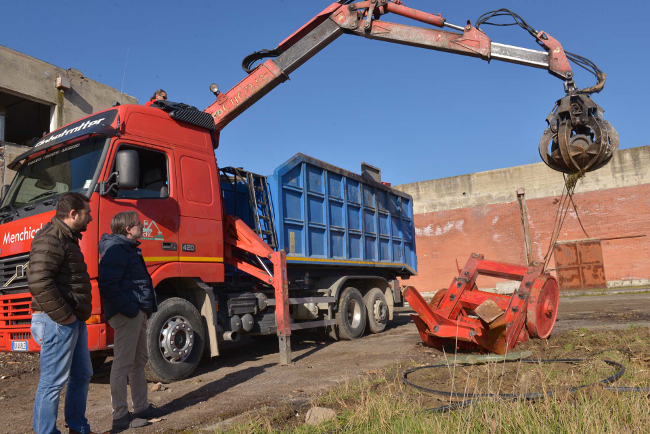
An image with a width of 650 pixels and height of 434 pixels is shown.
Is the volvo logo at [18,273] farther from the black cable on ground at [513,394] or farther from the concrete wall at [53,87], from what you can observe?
the concrete wall at [53,87]

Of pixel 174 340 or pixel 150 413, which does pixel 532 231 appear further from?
pixel 150 413

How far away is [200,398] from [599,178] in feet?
67.4

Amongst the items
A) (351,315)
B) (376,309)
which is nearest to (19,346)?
(351,315)

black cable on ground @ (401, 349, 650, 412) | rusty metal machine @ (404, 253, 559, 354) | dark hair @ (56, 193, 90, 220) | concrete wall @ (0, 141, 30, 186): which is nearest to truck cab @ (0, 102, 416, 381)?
dark hair @ (56, 193, 90, 220)

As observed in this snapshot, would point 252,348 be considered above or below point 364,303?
below

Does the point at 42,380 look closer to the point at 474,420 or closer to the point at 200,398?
the point at 200,398

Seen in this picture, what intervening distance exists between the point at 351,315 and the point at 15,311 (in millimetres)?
5409

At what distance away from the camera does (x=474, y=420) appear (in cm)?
281

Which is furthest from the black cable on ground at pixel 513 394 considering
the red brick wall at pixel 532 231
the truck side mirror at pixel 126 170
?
the red brick wall at pixel 532 231

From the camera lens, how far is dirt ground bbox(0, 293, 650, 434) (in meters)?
4.16

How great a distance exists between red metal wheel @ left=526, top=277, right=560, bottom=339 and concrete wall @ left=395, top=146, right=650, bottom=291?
16.3 m

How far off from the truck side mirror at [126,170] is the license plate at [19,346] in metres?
1.76

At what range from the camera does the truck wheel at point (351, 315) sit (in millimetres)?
8438

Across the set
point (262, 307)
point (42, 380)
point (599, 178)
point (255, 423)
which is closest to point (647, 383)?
point (255, 423)
